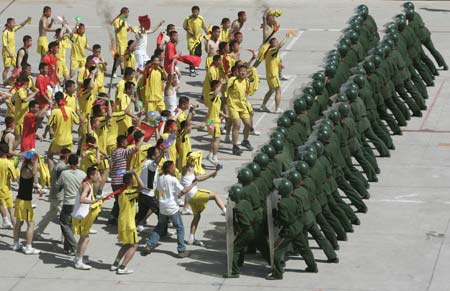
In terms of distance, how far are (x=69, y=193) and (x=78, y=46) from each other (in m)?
10.8

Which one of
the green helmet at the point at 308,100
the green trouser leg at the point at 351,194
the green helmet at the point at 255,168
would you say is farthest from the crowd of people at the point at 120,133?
the green trouser leg at the point at 351,194

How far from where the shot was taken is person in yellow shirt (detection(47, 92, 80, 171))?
2681 centimetres

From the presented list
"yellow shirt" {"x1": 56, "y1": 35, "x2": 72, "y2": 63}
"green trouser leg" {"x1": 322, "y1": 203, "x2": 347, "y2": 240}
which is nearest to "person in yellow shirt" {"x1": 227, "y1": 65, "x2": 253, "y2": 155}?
"green trouser leg" {"x1": 322, "y1": 203, "x2": 347, "y2": 240}

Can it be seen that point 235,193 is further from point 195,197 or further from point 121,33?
point 121,33

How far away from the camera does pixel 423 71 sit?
33.2 metres

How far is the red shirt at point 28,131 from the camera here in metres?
26.8

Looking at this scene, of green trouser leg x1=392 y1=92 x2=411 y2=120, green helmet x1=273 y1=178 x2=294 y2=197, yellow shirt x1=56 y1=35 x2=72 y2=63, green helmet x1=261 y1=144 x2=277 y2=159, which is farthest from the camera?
yellow shirt x1=56 y1=35 x2=72 y2=63

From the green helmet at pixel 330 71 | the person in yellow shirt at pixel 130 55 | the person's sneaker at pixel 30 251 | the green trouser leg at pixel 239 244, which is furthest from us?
the person in yellow shirt at pixel 130 55

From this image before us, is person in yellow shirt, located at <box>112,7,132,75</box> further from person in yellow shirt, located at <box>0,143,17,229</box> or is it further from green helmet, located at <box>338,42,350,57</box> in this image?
person in yellow shirt, located at <box>0,143,17,229</box>

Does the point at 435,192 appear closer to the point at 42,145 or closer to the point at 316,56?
the point at 42,145

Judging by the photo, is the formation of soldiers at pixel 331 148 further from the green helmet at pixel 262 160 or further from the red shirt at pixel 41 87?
the red shirt at pixel 41 87

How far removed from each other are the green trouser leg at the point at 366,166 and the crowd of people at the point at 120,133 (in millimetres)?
2707

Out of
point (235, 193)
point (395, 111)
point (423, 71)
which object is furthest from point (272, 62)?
point (235, 193)

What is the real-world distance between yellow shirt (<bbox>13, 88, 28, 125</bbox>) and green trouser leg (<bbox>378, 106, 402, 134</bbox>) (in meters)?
6.87
